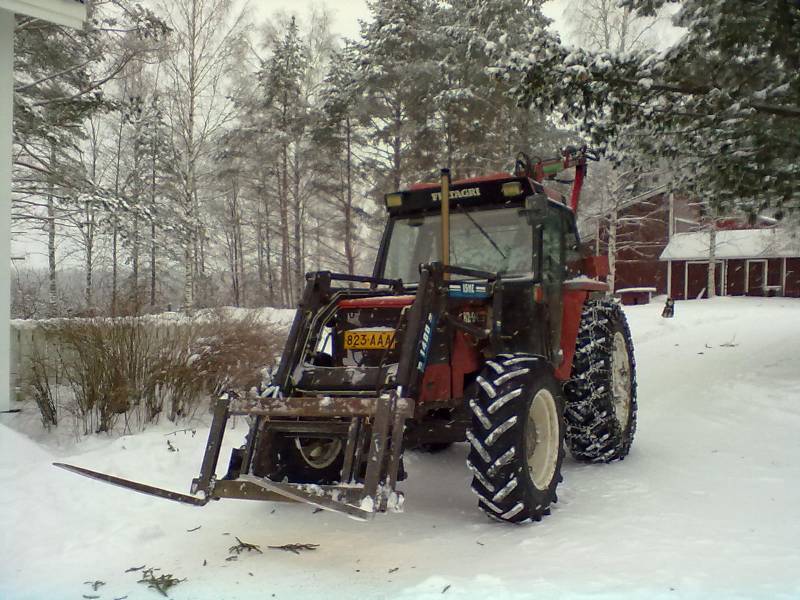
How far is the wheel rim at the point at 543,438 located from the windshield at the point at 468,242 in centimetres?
107

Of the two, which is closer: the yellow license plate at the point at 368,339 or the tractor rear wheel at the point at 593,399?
the yellow license plate at the point at 368,339

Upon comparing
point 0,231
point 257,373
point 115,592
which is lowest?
point 115,592

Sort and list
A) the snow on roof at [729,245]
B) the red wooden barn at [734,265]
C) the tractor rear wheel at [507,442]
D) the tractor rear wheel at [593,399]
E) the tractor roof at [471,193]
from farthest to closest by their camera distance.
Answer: the red wooden barn at [734,265] < the snow on roof at [729,245] < the tractor rear wheel at [593,399] < the tractor roof at [471,193] < the tractor rear wheel at [507,442]

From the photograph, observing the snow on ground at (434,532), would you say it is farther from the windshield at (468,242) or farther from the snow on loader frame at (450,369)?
the windshield at (468,242)

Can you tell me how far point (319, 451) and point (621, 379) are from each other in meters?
3.34

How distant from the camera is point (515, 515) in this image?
391cm

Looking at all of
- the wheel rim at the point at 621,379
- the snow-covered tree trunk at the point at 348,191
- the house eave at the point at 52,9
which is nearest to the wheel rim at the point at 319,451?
the wheel rim at the point at 621,379

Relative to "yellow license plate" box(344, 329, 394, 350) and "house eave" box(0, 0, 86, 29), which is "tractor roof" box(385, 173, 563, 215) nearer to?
"yellow license plate" box(344, 329, 394, 350)

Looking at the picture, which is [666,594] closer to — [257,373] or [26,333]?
[257,373]

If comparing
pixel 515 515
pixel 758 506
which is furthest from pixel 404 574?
pixel 758 506

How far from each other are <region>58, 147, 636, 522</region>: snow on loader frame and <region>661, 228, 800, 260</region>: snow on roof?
2716cm

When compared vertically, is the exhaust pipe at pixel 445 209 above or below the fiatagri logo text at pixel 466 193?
below

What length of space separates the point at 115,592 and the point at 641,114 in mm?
7184

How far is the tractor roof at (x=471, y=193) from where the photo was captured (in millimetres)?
5008
